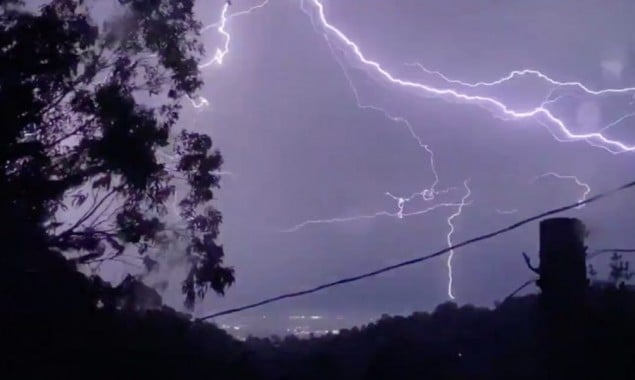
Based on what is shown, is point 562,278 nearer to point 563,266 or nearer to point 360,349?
point 563,266

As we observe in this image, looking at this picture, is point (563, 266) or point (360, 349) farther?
point (360, 349)

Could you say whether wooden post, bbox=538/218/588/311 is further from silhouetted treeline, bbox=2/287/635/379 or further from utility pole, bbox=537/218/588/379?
silhouetted treeline, bbox=2/287/635/379

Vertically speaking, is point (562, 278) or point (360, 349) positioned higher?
point (360, 349)

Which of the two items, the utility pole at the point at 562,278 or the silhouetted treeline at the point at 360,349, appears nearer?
the utility pole at the point at 562,278

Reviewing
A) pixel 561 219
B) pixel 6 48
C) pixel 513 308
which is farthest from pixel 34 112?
pixel 561 219

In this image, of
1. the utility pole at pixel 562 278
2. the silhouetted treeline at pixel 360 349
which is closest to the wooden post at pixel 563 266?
the utility pole at pixel 562 278

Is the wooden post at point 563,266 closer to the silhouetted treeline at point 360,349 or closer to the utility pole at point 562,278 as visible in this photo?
the utility pole at point 562,278

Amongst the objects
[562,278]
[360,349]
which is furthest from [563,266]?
[360,349]

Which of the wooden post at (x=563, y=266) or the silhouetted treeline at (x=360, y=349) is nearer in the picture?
the wooden post at (x=563, y=266)

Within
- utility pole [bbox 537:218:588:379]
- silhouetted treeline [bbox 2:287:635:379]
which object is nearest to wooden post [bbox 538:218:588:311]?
utility pole [bbox 537:218:588:379]

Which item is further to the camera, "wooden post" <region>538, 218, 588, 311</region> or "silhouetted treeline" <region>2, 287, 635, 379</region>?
"silhouetted treeline" <region>2, 287, 635, 379</region>

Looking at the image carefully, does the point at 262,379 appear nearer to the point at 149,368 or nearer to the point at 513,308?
the point at 149,368
